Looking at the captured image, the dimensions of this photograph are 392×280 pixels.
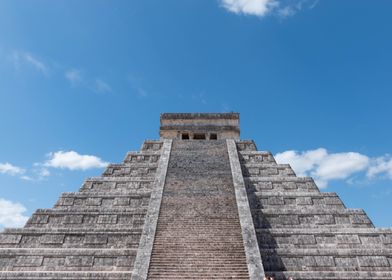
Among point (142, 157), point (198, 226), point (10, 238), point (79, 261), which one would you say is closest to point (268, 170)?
point (198, 226)

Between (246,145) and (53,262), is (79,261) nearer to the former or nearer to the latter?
(53,262)

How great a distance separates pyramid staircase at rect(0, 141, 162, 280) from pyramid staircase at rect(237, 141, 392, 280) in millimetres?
3786

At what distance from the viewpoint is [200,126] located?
21156 mm

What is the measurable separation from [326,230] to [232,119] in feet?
38.0

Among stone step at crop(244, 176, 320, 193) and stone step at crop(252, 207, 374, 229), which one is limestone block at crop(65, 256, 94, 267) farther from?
stone step at crop(244, 176, 320, 193)

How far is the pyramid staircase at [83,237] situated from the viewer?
31.5 feet

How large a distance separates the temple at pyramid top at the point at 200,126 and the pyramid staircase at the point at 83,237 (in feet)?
25.9

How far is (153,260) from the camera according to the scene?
907cm

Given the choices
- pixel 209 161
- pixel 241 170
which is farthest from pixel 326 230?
→ pixel 209 161

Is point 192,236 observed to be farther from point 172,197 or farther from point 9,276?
point 9,276

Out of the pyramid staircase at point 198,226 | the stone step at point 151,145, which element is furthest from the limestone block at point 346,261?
the stone step at point 151,145

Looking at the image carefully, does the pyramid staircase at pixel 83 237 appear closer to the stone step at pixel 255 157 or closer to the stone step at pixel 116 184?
the stone step at pixel 116 184

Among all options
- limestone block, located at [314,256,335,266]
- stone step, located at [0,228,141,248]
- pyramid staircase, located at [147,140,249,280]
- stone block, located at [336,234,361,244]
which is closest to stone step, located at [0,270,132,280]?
pyramid staircase, located at [147,140,249,280]

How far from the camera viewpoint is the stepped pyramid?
30.3 ft
